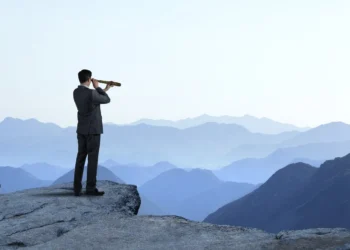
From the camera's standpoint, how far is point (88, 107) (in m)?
10.1

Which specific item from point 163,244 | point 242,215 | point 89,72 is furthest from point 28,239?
point 242,215

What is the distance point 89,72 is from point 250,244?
5551 millimetres

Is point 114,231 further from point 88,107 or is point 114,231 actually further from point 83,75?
point 83,75

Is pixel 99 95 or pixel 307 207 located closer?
pixel 99 95

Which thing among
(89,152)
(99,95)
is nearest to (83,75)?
(99,95)

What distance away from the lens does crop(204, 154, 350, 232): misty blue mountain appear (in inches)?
5919

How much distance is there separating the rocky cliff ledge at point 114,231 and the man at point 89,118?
39.9 inches

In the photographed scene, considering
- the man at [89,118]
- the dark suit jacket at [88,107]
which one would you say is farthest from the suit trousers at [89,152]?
the dark suit jacket at [88,107]

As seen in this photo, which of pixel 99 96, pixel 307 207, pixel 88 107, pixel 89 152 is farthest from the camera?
pixel 307 207

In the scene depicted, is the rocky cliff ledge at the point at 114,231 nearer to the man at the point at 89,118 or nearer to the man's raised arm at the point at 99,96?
the man at the point at 89,118

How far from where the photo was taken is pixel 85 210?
9.31 m

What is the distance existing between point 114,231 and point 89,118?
3.23m

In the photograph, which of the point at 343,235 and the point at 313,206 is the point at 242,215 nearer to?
the point at 313,206

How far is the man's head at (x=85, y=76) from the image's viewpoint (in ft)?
32.8
